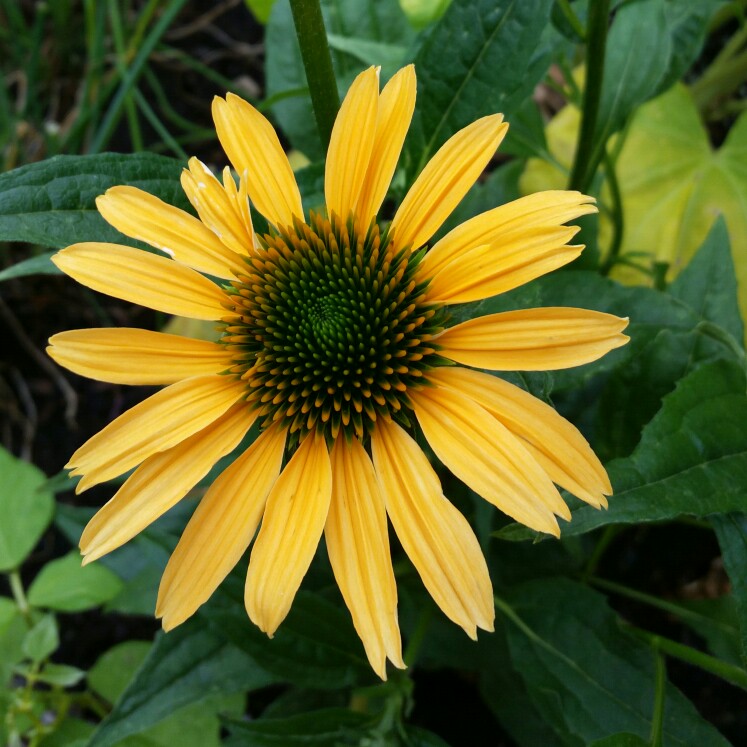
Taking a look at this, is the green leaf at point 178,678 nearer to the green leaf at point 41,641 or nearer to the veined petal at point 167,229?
the green leaf at point 41,641

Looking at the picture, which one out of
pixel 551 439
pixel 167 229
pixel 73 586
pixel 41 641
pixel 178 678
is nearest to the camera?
pixel 551 439

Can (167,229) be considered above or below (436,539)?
above

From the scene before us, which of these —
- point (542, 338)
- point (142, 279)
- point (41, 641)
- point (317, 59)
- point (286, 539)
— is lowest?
point (41, 641)

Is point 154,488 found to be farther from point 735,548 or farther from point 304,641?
point 735,548

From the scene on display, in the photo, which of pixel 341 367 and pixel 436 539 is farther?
pixel 341 367

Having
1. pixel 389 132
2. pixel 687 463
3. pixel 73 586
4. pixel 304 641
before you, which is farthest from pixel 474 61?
pixel 73 586

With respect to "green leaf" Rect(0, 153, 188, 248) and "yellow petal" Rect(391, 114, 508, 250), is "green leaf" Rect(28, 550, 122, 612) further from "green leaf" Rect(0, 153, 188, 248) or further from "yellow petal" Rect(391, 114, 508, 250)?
"yellow petal" Rect(391, 114, 508, 250)

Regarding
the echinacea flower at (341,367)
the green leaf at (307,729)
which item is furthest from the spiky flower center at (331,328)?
the green leaf at (307,729)
